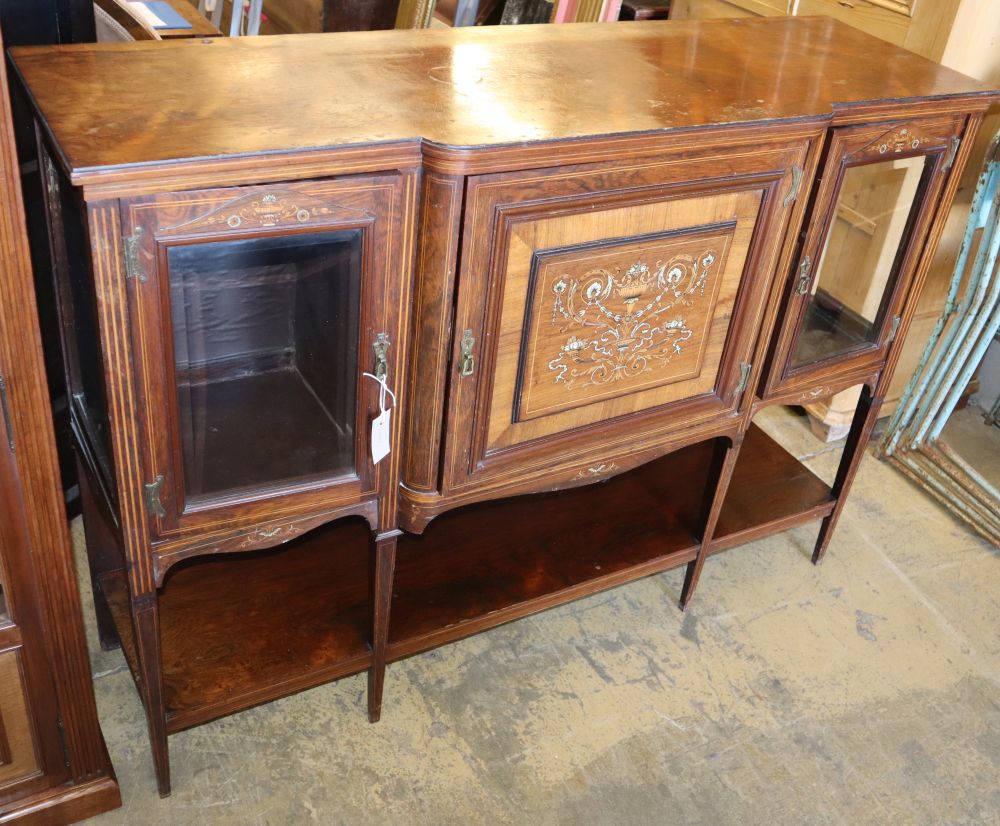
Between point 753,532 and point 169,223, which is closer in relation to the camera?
point 169,223

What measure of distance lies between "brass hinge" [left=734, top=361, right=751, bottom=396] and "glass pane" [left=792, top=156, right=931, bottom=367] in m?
0.14

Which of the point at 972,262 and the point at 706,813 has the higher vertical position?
the point at 972,262

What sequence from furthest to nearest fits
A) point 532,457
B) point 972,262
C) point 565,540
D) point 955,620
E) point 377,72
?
point 972,262 < point 955,620 < point 565,540 < point 532,457 < point 377,72

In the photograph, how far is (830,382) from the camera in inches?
86.4

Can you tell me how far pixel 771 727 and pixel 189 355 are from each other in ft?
4.72

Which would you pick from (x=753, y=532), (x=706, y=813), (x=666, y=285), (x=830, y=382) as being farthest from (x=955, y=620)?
(x=666, y=285)

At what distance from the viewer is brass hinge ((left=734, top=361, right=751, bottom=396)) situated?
1971 mm

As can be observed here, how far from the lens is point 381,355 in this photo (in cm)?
154

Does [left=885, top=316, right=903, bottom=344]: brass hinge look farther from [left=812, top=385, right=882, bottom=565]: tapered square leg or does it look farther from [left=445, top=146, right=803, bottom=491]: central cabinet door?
[left=445, top=146, right=803, bottom=491]: central cabinet door

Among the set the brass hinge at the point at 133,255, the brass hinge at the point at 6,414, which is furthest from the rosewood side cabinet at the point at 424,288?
the brass hinge at the point at 6,414

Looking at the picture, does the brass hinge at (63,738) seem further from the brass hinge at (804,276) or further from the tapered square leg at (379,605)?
the brass hinge at (804,276)

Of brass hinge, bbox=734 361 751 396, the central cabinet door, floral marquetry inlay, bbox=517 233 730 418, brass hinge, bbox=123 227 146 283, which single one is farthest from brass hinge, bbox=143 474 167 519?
brass hinge, bbox=734 361 751 396

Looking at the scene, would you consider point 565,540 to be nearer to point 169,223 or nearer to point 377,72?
point 377,72

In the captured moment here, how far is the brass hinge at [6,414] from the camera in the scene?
138 cm
